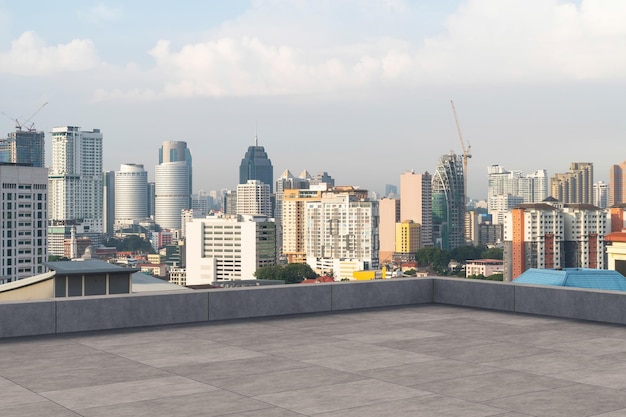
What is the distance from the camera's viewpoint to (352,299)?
855 inches

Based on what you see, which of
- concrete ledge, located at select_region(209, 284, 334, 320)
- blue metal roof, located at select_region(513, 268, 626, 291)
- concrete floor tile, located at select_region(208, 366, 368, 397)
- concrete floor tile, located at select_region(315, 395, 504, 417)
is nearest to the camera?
concrete floor tile, located at select_region(315, 395, 504, 417)

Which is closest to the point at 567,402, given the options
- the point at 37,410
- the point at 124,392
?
the point at 124,392

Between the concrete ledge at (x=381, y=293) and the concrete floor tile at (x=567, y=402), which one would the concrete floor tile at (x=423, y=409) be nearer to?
the concrete floor tile at (x=567, y=402)

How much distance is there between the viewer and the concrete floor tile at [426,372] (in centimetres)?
1254

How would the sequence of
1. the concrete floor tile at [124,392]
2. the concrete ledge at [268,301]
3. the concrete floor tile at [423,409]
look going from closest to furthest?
1. the concrete floor tile at [423,409]
2. the concrete floor tile at [124,392]
3. the concrete ledge at [268,301]

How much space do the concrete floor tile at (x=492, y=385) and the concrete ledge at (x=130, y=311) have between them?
26.6ft

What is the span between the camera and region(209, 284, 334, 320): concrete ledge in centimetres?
1958

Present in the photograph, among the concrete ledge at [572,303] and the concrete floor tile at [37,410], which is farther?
the concrete ledge at [572,303]

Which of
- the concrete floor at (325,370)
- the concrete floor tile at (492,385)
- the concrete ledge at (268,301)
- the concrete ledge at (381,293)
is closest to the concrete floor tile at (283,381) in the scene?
the concrete floor at (325,370)

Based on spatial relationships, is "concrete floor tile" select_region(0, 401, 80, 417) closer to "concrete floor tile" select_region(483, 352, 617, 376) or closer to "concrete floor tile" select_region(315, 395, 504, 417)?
"concrete floor tile" select_region(315, 395, 504, 417)

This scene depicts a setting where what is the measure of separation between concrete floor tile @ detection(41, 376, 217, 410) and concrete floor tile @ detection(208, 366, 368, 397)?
0.40m

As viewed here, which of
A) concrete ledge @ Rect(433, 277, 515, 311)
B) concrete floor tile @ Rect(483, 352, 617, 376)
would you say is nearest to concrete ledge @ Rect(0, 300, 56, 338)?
concrete floor tile @ Rect(483, 352, 617, 376)

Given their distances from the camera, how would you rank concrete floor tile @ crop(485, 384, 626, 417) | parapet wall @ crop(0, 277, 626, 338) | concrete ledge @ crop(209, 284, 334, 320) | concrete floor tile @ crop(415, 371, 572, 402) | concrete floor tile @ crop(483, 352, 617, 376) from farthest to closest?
1. concrete ledge @ crop(209, 284, 334, 320)
2. parapet wall @ crop(0, 277, 626, 338)
3. concrete floor tile @ crop(483, 352, 617, 376)
4. concrete floor tile @ crop(415, 371, 572, 402)
5. concrete floor tile @ crop(485, 384, 626, 417)

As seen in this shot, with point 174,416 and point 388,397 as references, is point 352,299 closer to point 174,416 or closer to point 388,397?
point 388,397
